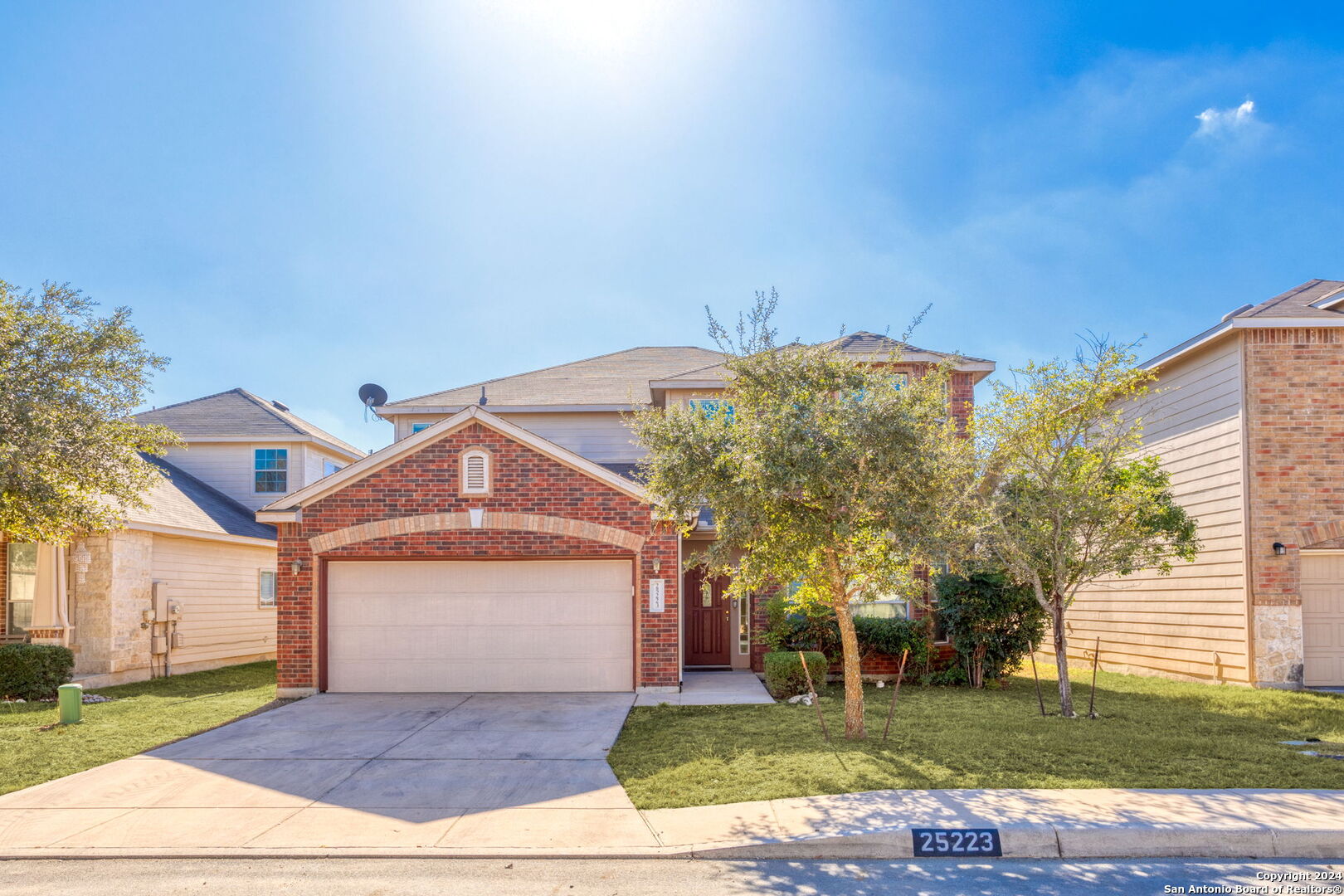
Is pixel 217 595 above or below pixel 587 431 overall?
below

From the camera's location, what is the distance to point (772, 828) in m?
6.63

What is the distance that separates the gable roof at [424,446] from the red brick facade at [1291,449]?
31.8ft

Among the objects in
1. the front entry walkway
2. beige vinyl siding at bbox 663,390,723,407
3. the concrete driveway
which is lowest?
the front entry walkway

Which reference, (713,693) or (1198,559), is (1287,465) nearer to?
(1198,559)

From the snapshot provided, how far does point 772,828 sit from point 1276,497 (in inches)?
445

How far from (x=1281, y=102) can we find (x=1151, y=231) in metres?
2.87

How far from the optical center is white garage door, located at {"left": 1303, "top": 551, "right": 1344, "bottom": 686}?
1370 centimetres

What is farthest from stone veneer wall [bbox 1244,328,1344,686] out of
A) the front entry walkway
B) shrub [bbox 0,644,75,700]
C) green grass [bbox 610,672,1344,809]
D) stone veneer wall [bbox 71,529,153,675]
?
stone veneer wall [bbox 71,529,153,675]

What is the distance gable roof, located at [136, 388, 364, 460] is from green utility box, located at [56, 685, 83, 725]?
11099mm

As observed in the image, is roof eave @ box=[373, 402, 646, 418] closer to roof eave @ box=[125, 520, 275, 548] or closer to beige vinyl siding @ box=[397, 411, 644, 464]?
beige vinyl siding @ box=[397, 411, 644, 464]

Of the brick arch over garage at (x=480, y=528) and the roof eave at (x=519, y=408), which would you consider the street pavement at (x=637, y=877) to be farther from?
the roof eave at (x=519, y=408)

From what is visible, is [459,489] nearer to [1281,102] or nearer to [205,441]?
[205,441]

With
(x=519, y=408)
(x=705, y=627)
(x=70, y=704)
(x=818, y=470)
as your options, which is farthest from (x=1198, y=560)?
(x=70, y=704)

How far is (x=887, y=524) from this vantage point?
8930mm
